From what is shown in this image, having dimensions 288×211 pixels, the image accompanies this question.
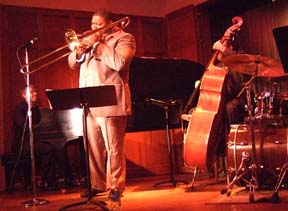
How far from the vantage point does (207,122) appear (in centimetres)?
462

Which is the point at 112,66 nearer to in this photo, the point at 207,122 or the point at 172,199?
the point at 207,122

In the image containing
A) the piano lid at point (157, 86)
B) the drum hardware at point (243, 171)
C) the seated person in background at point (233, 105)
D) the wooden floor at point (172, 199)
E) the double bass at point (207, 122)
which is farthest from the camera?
the piano lid at point (157, 86)

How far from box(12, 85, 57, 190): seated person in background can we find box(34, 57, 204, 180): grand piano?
0.11 meters

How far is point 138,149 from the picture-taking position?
7.77 m

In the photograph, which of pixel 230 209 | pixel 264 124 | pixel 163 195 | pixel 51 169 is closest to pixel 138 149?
pixel 51 169

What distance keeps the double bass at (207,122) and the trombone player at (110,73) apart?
0.87 m

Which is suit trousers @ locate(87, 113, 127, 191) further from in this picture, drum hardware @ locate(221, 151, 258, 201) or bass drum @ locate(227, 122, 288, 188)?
bass drum @ locate(227, 122, 288, 188)

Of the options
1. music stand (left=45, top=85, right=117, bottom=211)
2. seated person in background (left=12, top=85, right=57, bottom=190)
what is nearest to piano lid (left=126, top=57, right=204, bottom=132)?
seated person in background (left=12, top=85, right=57, bottom=190)

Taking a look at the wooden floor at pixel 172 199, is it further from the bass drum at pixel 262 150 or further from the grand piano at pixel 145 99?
the grand piano at pixel 145 99

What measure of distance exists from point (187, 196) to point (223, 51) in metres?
1.54

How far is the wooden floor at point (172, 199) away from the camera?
371 cm

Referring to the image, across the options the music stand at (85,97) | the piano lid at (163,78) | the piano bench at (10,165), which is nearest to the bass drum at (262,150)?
the music stand at (85,97)

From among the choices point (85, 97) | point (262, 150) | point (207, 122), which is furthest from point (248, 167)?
point (85, 97)

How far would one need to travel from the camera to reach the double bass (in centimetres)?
460
